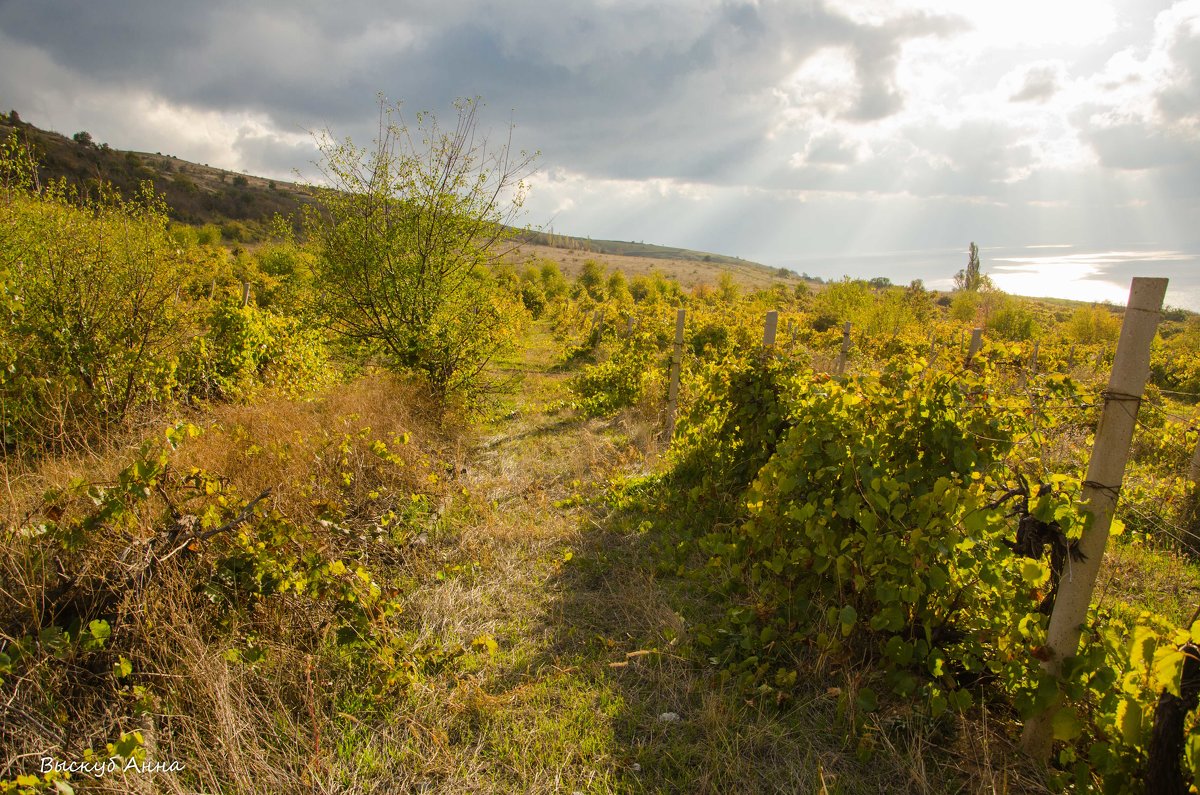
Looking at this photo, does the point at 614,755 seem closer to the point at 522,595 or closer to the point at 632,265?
the point at 522,595

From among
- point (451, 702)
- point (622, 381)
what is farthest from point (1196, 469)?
point (451, 702)

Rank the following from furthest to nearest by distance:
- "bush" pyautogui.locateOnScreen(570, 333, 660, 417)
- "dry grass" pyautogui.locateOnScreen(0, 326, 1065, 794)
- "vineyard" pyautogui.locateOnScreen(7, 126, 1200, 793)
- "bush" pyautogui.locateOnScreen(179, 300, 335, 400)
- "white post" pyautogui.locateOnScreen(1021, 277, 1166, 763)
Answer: "bush" pyautogui.locateOnScreen(570, 333, 660, 417)
"bush" pyautogui.locateOnScreen(179, 300, 335, 400)
"dry grass" pyautogui.locateOnScreen(0, 326, 1065, 794)
"vineyard" pyautogui.locateOnScreen(7, 126, 1200, 793)
"white post" pyautogui.locateOnScreen(1021, 277, 1166, 763)

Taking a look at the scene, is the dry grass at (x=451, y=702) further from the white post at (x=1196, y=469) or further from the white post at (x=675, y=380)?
the white post at (x=1196, y=469)

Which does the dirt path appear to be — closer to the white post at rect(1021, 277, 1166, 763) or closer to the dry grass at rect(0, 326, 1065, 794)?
the dry grass at rect(0, 326, 1065, 794)

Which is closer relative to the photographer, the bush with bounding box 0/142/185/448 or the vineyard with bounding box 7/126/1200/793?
the vineyard with bounding box 7/126/1200/793

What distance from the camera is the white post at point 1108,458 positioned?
2.06m

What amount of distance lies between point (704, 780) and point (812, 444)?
1768mm

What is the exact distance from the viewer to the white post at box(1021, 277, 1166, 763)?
2.06 metres

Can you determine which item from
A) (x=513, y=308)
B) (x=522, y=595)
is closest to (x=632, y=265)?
(x=513, y=308)

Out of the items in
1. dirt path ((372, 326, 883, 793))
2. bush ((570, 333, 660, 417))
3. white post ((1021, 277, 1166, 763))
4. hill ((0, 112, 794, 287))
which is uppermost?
hill ((0, 112, 794, 287))

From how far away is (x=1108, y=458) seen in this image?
2098 mm

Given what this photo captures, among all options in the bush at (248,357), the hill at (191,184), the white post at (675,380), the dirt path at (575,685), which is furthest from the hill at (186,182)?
the dirt path at (575,685)

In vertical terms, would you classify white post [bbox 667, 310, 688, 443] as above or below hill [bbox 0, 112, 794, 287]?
below

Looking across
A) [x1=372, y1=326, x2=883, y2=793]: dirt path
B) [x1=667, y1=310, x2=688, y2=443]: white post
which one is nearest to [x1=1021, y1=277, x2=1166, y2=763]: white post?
[x1=372, y1=326, x2=883, y2=793]: dirt path
